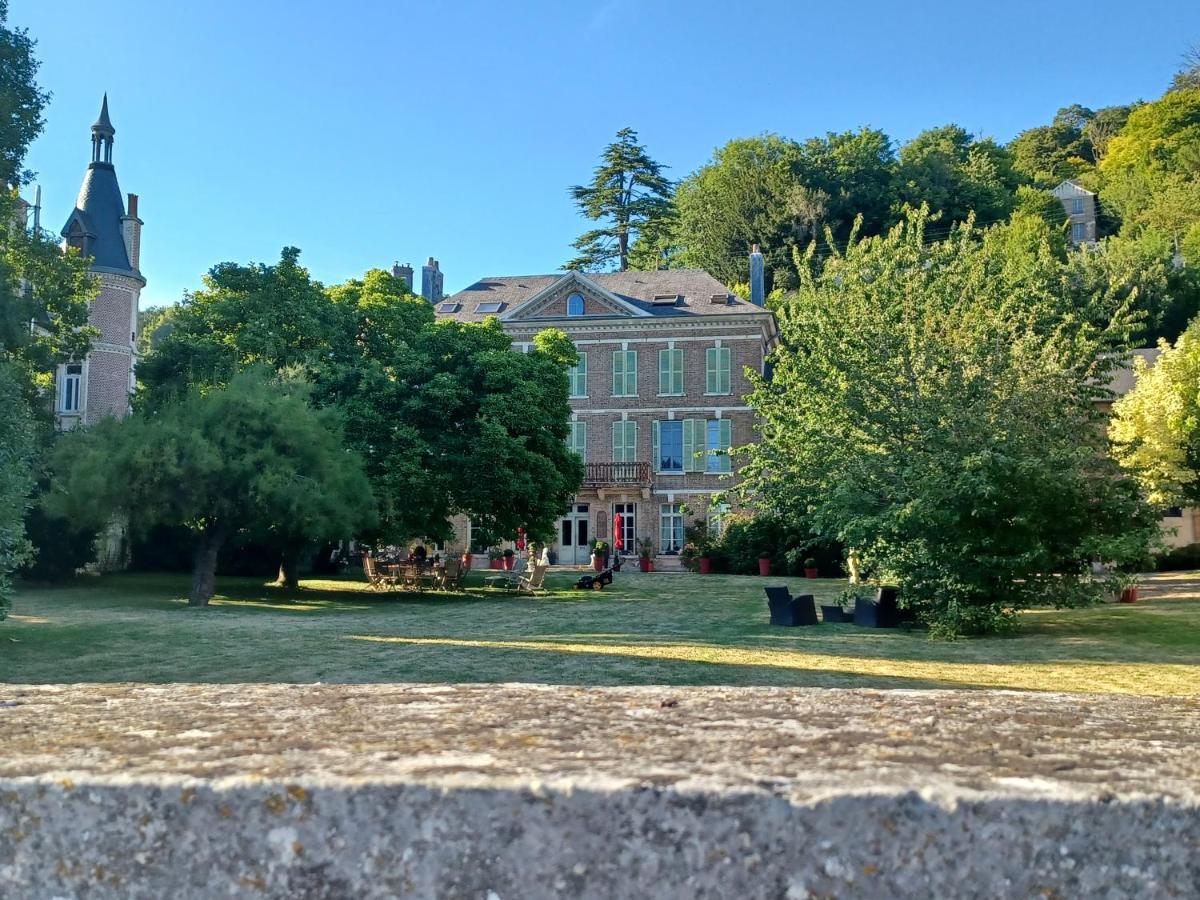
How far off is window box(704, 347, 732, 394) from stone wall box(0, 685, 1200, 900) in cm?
4401

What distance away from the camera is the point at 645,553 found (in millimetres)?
42906

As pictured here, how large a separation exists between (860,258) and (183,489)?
14630 millimetres

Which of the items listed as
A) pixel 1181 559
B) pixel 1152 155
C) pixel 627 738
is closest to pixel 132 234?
pixel 1181 559

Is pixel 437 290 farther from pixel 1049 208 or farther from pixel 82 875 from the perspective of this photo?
pixel 82 875

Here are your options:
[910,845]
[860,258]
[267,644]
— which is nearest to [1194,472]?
[860,258]

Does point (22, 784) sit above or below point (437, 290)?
below

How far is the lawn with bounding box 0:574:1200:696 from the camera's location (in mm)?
11234

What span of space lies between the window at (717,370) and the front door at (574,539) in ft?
23.9

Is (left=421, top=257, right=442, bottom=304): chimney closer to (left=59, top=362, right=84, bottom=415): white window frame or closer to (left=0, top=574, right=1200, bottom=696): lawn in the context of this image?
(left=59, top=362, right=84, bottom=415): white window frame

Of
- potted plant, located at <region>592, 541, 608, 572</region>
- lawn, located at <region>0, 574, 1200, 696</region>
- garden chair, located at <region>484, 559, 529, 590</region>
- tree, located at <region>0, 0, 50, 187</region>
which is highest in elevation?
tree, located at <region>0, 0, 50, 187</region>

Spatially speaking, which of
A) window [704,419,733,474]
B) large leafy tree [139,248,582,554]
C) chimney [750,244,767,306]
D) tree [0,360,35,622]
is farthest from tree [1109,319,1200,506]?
tree [0,360,35,622]

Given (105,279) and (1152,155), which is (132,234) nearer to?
(105,279)

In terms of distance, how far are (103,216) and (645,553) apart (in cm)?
A: 2716

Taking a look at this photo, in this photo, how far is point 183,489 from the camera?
70.4 ft
